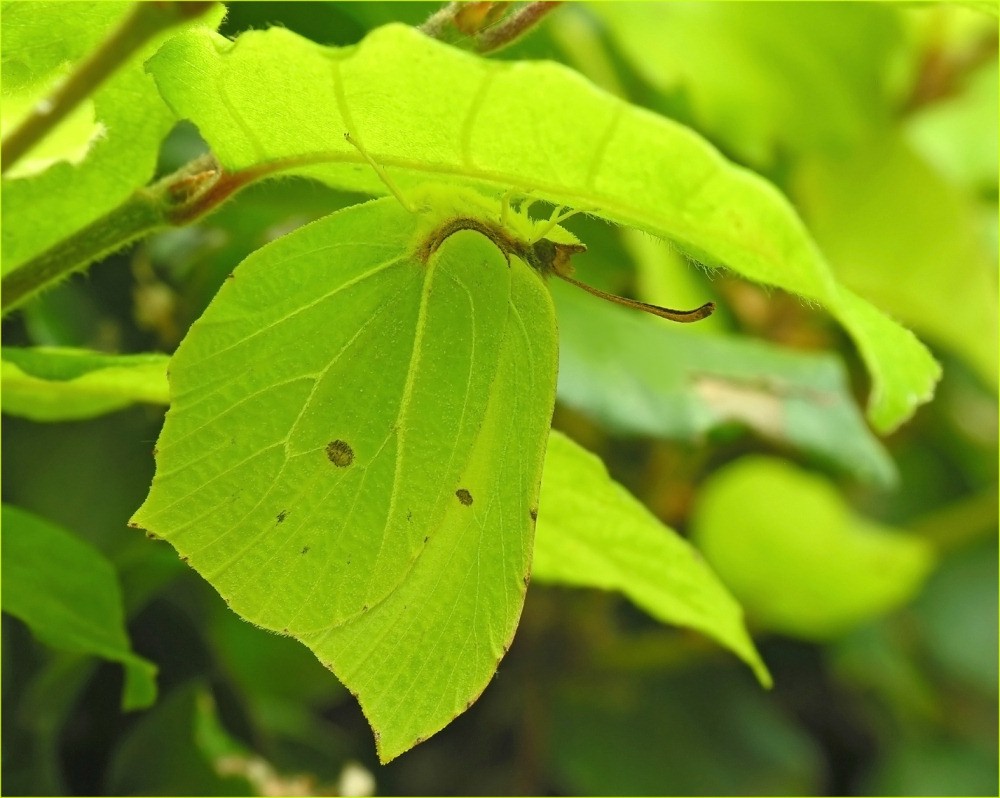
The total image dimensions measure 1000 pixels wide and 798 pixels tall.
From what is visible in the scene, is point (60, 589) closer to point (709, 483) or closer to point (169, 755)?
point (169, 755)

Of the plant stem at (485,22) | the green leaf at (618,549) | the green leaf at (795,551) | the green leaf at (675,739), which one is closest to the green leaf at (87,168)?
the plant stem at (485,22)

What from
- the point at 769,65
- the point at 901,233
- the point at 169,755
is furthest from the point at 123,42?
the point at 901,233

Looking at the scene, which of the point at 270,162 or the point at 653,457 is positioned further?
the point at 653,457

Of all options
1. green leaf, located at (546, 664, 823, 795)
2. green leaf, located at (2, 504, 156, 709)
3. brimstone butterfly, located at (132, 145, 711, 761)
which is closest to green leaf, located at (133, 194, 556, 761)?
brimstone butterfly, located at (132, 145, 711, 761)

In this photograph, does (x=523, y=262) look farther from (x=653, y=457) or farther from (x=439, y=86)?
(x=653, y=457)

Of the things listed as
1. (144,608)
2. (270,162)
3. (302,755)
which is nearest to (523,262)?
(270,162)

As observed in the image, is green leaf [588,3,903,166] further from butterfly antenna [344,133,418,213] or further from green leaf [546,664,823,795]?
green leaf [546,664,823,795]
